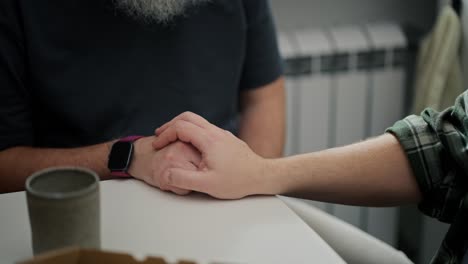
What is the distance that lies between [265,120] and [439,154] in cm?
53

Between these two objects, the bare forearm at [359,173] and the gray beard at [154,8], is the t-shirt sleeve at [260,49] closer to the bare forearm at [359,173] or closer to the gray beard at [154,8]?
the gray beard at [154,8]

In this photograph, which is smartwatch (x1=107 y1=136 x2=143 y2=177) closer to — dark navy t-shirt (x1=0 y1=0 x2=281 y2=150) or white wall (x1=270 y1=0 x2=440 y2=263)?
dark navy t-shirt (x1=0 y1=0 x2=281 y2=150)

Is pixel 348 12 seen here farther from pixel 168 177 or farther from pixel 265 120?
pixel 168 177

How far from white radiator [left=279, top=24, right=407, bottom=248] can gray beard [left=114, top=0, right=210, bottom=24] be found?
694 mm

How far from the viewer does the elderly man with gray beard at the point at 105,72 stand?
4.19ft

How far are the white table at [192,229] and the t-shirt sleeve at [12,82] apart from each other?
0.29 metres

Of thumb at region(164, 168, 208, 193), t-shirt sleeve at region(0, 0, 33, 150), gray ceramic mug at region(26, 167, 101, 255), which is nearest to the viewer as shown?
gray ceramic mug at region(26, 167, 101, 255)

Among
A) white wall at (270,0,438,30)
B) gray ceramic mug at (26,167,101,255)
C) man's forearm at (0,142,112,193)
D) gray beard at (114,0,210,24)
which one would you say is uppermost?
gray beard at (114,0,210,24)

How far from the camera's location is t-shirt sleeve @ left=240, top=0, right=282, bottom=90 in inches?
59.0

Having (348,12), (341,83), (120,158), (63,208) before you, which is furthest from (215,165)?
(348,12)

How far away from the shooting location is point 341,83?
81.1 inches

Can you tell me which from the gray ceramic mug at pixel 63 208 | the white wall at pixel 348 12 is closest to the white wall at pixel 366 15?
the white wall at pixel 348 12

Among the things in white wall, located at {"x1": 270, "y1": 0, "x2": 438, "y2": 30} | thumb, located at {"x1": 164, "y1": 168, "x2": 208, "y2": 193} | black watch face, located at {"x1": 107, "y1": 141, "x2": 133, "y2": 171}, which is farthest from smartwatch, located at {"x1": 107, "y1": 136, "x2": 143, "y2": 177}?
white wall, located at {"x1": 270, "y1": 0, "x2": 438, "y2": 30}

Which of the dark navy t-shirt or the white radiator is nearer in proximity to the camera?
the dark navy t-shirt
